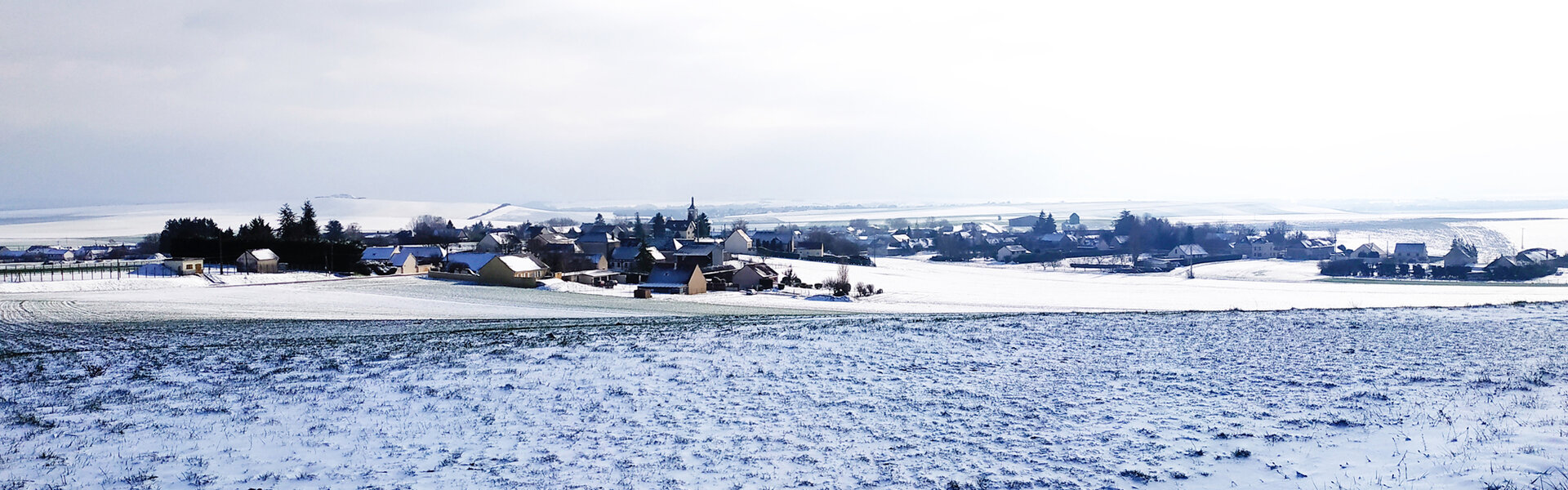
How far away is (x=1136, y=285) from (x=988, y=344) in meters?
42.5

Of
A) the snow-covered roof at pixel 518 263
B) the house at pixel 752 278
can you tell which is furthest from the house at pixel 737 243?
the snow-covered roof at pixel 518 263

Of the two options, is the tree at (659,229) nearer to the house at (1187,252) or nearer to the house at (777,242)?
the house at (777,242)

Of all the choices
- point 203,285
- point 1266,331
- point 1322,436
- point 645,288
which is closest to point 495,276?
point 645,288

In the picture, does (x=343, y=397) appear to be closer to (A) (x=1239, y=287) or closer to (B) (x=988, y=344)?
(B) (x=988, y=344)

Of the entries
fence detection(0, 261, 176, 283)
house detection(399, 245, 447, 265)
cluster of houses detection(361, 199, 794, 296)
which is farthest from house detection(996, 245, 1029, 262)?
fence detection(0, 261, 176, 283)

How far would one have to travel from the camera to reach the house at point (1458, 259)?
6297 cm

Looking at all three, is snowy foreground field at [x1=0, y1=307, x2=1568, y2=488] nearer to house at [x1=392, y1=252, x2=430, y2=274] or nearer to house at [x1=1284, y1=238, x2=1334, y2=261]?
house at [x1=392, y1=252, x2=430, y2=274]

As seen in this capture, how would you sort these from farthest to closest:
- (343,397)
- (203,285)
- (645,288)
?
(645,288), (203,285), (343,397)

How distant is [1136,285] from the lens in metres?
53.2

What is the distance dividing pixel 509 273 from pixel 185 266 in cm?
1878

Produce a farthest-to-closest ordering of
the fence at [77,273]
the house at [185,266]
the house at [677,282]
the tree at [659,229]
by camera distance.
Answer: the tree at [659,229] → the house at [185,266] → the house at [677,282] → the fence at [77,273]

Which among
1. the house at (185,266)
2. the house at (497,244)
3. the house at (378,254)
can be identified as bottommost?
the house at (185,266)

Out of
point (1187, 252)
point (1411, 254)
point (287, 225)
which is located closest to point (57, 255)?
point (287, 225)

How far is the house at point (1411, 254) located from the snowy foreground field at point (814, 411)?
64.2m
